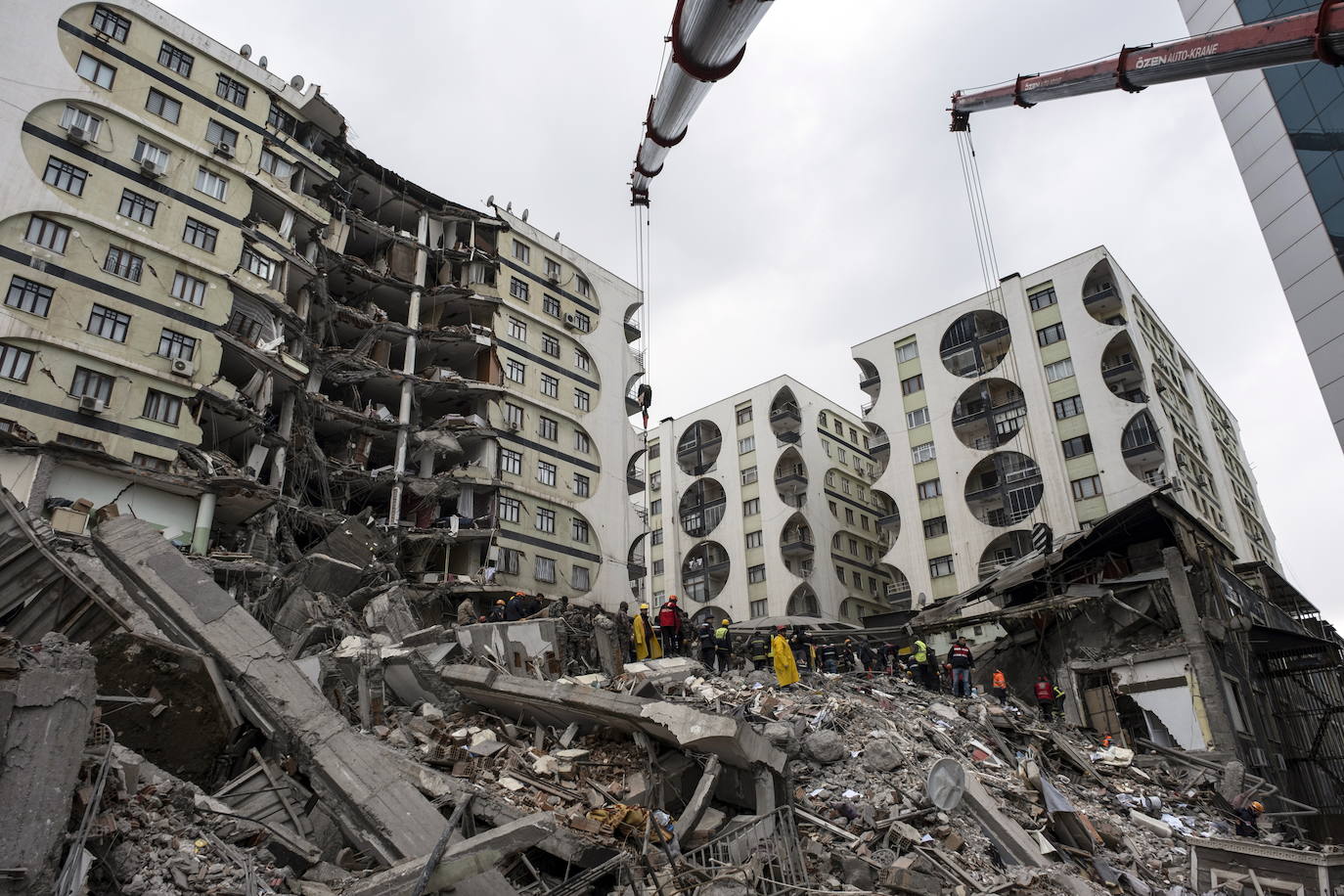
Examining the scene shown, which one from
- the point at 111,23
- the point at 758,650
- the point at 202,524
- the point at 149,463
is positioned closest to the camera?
the point at 149,463

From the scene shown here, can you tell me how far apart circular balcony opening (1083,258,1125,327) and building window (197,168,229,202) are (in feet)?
126

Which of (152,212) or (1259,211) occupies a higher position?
(152,212)

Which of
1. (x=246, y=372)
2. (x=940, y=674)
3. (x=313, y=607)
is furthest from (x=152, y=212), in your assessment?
(x=940, y=674)

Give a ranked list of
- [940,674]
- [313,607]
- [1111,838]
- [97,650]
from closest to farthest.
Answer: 1. [97,650]
2. [1111,838]
3. [313,607]
4. [940,674]

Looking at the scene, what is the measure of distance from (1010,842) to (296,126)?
34538 millimetres

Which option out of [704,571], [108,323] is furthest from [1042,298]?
[108,323]

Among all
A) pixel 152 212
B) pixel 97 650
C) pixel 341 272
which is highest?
pixel 341 272

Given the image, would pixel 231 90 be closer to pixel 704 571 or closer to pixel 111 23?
pixel 111 23

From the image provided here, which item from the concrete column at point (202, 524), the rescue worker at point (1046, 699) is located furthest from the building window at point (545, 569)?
the rescue worker at point (1046, 699)

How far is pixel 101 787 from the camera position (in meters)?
6.27

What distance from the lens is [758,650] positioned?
2419 centimetres

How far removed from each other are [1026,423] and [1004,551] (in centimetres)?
658

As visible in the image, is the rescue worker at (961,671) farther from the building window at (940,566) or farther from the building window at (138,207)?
the building window at (138,207)

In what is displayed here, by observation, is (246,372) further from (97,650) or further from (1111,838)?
(1111,838)
